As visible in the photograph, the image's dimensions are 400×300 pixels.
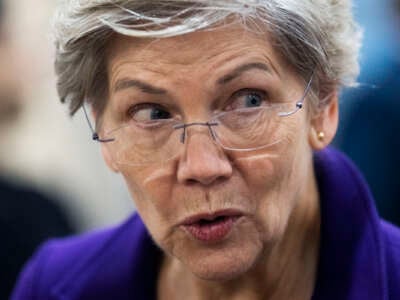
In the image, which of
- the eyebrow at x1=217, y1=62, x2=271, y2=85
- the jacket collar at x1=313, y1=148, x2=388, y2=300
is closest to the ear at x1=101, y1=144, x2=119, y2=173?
the eyebrow at x1=217, y1=62, x2=271, y2=85

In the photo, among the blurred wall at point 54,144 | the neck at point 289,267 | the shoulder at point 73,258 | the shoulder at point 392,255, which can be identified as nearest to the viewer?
the shoulder at point 392,255

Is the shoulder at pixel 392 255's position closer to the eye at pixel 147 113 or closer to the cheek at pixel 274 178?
the cheek at pixel 274 178

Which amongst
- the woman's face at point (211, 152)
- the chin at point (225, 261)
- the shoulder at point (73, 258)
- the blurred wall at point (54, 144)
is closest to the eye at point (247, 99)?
the woman's face at point (211, 152)

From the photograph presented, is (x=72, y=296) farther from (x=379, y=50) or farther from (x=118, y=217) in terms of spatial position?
(x=118, y=217)

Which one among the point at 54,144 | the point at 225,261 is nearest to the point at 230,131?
the point at 225,261

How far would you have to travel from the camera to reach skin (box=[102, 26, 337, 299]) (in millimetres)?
1544

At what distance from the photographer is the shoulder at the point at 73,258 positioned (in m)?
2.04

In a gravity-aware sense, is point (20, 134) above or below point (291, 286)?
below

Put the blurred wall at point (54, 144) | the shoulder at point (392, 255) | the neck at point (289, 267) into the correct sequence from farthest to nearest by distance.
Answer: the blurred wall at point (54, 144), the neck at point (289, 267), the shoulder at point (392, 255)

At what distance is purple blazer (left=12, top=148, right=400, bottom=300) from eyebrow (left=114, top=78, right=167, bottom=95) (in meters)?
0.49

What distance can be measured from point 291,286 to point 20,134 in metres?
2.81

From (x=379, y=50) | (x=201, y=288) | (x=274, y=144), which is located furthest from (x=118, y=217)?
(x=274, y=144)

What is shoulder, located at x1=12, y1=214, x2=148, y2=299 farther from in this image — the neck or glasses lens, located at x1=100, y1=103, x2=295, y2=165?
glasses lens, located at x1=100, y1=103, x2=295, y2=165

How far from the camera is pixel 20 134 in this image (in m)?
4.30
